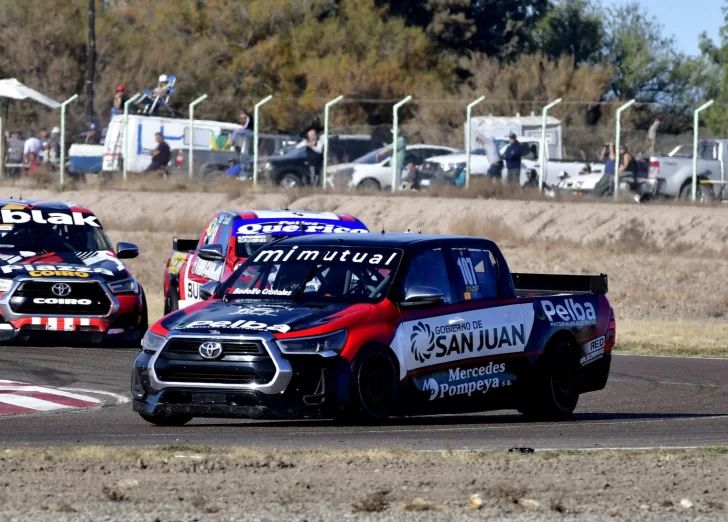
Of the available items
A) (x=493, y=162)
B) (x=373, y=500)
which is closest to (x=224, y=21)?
(x=493, y=162)

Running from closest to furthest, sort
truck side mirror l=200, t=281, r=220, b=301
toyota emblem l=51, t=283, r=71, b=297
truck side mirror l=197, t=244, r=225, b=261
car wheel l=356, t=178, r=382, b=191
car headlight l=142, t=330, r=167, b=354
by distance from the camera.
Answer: car headlight l=142, t=330, r=167, b=354, truck side mirror l=200, t=281, r=220, b=301, truck side mirror l=197, t=244, r=225, b=261, toyota emblem l=51, t=283, r=71, b=297, car wheel l=356, t=178, r=382, b=191

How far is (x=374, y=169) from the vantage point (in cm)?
3738

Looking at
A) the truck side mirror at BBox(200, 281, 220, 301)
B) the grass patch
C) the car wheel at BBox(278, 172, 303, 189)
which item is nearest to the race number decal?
the truck side mirror at BBox(200, 281, 220, 301)

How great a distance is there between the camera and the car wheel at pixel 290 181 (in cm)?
3822

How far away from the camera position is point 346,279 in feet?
39.5

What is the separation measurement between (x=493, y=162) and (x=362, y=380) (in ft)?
81.0

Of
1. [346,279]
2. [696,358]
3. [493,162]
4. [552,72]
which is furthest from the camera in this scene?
[552,72]

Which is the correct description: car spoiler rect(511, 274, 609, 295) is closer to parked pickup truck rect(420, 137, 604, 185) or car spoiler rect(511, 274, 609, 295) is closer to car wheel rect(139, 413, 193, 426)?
car wheel rect(139, 413, 193, 426)

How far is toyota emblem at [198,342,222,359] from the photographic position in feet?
A: 36.6

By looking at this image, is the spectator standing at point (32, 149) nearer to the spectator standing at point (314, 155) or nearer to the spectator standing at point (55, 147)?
the spectator standing at point (55, 147)

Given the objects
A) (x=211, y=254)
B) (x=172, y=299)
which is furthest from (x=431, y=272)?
(x=172, y=299)

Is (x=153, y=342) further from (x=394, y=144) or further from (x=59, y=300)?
(x=394, y=144)

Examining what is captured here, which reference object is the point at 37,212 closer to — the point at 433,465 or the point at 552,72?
the point at 433,465

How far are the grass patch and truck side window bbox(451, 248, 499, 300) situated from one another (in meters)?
8.30
